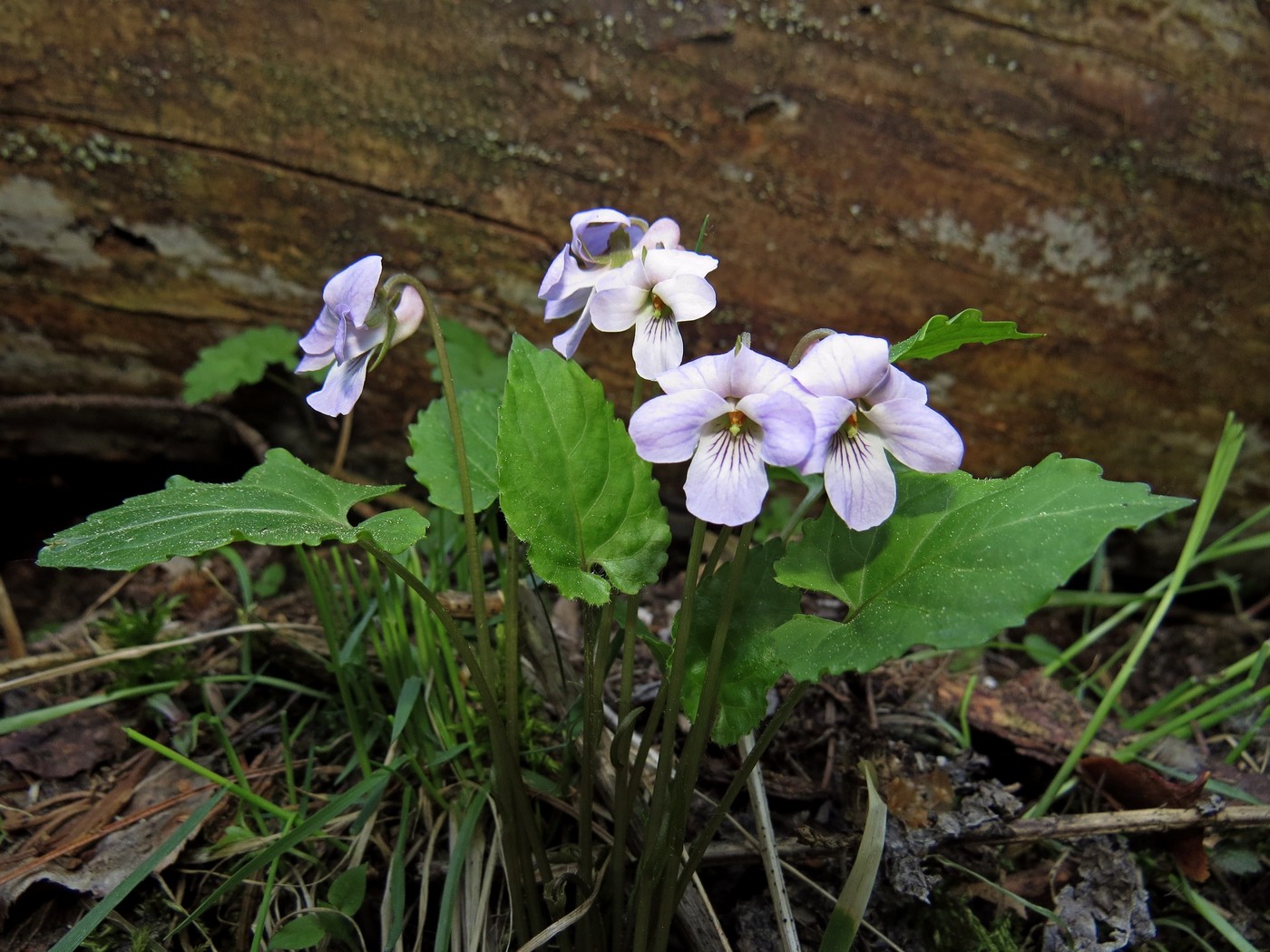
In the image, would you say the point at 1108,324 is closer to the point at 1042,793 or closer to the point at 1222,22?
the point at 1222,22

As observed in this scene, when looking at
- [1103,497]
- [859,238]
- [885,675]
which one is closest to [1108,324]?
[859,238]

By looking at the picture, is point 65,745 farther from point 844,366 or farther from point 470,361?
point 844,366

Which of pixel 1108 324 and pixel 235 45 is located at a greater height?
pixel 235 45

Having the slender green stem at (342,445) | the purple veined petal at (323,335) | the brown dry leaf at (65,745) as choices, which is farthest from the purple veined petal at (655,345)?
the brown dry leaf at (65,745)

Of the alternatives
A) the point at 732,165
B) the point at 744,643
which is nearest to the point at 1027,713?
the point at 744,643

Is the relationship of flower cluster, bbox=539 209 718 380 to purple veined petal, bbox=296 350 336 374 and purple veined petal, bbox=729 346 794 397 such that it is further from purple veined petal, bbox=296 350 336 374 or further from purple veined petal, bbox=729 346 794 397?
purple veined petal, bbox=296 350 336 374

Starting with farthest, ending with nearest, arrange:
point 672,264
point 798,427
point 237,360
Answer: point 237,360, point 672,264, point 798,427
